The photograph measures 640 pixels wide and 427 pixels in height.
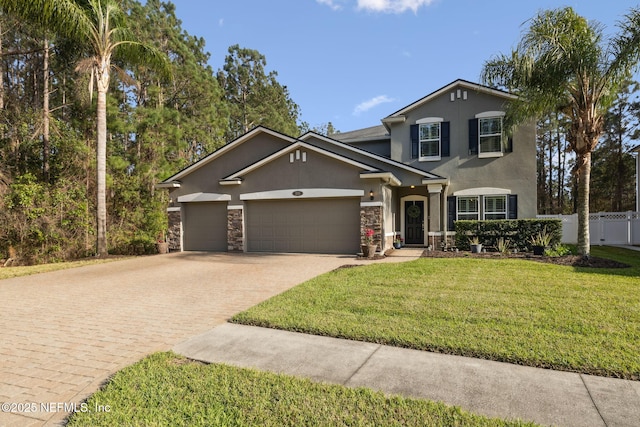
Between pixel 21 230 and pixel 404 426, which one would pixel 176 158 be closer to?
pixel 21 230

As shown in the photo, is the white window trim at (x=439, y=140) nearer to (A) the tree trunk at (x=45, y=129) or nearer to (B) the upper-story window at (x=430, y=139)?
(B) the upper-story window at (x=430, y=139)

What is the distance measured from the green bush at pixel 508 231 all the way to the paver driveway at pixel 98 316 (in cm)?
638

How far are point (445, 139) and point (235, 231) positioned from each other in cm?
1051

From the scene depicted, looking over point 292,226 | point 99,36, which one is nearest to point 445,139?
point 292,226

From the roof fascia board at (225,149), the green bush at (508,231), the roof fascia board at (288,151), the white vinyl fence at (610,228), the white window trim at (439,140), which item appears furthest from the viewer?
the white vinyl fence at (610,228)

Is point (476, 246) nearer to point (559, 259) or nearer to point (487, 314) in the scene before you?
point (559, 259)


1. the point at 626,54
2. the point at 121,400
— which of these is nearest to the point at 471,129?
the point at 626,54

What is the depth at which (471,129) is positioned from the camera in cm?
1510

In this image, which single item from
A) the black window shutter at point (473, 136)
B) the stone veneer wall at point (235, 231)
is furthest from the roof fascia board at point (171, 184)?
the black window shutter at point (473, 136)

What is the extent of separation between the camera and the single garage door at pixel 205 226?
51.2ft

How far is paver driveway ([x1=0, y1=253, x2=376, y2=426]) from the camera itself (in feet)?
10.8

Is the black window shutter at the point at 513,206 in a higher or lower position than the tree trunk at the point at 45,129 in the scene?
lower

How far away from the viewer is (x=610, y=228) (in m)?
16.9

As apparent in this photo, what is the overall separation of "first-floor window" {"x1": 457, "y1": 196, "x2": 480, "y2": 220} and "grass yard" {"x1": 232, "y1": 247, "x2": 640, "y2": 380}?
6.43 m
